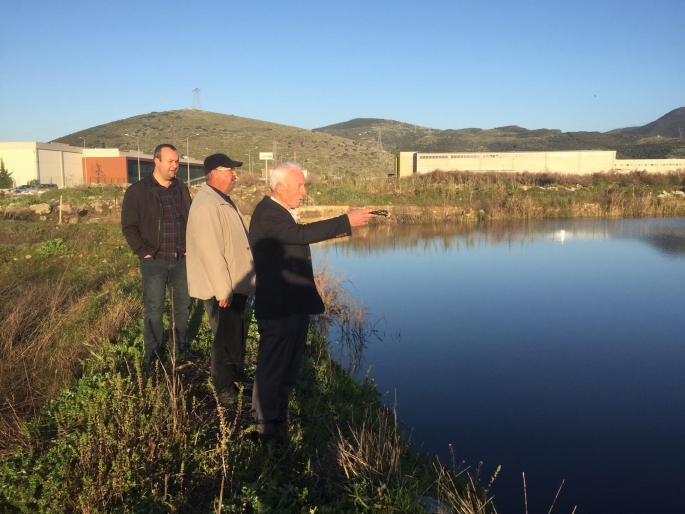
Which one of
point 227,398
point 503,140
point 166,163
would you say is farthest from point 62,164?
point 503,140

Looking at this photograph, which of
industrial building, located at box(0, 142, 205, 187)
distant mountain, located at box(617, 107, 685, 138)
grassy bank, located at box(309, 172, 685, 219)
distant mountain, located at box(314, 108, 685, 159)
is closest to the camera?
grassy bank, located at box(309, 172, 685, 219)

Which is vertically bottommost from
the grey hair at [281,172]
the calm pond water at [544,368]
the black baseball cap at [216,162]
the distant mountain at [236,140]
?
the calm pond water at [544,368]

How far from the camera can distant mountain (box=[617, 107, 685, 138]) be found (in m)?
139

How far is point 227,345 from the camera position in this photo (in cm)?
457

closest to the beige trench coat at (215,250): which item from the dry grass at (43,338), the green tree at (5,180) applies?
the dry grass at (43,338)

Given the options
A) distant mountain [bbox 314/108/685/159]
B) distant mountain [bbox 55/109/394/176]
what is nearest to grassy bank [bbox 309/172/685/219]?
distant mountain [bbox 55/109/394/176]

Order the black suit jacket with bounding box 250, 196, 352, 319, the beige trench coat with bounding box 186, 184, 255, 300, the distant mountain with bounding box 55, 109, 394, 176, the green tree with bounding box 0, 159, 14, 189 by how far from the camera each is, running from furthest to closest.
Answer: the distant mountain with bounding box 55, 109, 394, 176 < the green tree with bounding box 0, 159, 14, 189 < the beige trench coat with bounding box 186, 184, 255, 300 < the black suit jacket with bounding box 250, 196, 352, 319

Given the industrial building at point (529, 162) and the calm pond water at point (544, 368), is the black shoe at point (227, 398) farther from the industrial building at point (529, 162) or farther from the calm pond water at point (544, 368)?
the industrial building at point (529, 162)

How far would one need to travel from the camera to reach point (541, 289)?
12141 mm

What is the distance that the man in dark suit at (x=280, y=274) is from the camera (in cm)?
379

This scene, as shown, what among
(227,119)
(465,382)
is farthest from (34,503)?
(227,119)

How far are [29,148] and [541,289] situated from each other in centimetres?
4749

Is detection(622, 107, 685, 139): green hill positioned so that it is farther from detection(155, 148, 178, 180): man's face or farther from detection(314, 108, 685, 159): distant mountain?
detection(155, 148, 178, 180): man's face

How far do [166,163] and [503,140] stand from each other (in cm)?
10900
